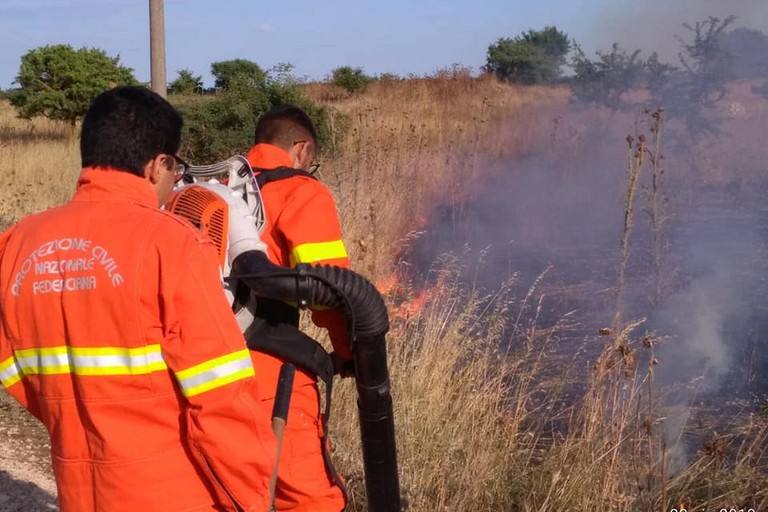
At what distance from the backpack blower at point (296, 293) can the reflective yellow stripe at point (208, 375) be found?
0.40 meters

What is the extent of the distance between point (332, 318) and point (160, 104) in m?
0.84

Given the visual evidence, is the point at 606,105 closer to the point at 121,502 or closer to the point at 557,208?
the point at 557,208

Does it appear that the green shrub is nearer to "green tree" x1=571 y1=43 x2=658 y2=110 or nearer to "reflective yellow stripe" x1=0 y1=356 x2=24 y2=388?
"green tree" x1=571 y1=43 x2=658 y2=110


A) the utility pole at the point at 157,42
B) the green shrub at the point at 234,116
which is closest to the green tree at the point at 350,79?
the green shrub at the point at 234,116

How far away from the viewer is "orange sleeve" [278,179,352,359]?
8.31 ft

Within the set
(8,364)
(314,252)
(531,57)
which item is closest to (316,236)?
(314,252)

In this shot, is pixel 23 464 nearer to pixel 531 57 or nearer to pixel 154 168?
pixel 154 168

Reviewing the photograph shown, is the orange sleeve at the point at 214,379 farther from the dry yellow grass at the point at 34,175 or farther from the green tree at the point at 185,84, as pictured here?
the green tree at the point at 185,84

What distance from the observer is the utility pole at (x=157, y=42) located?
725 cm

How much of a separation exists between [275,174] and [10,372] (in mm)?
1021

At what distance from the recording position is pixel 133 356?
6.02ft

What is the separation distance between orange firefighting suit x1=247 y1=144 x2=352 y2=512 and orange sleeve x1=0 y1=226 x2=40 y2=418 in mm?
656

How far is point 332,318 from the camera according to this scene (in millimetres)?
2547

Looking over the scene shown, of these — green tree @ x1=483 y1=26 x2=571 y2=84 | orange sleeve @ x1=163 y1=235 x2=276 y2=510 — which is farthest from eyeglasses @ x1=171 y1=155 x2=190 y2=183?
green tree @ x1=483 y1=26 x2=571 y2=84
